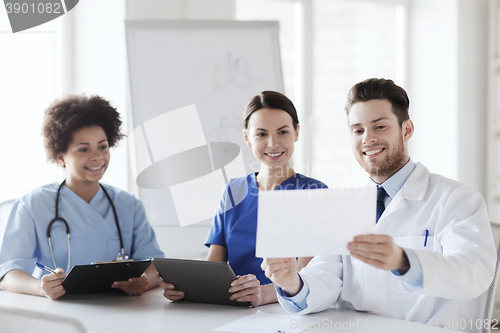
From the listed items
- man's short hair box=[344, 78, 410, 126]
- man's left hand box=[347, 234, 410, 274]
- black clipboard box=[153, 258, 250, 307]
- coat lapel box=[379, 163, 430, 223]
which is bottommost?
black clipboard box=[153, 258, 250, 307]

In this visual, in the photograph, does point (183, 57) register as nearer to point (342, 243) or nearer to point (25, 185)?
point (25, 185)

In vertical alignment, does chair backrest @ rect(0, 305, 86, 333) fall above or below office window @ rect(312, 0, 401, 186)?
below

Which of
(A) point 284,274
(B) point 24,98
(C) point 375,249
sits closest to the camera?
(C) point 375,249

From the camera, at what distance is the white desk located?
1.13 meters

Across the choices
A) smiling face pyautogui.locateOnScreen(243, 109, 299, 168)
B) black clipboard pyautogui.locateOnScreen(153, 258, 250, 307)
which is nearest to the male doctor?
black clipboard pyautogui.locateOnScreen(153, 258, 250, 307)

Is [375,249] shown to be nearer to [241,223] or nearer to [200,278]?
[200,278]

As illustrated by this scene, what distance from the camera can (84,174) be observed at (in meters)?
1.80

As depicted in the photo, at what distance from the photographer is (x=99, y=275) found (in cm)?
140

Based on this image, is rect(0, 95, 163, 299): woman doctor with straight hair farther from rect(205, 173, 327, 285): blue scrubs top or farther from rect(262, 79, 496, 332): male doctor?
rect(262, 79, 496, 332): male doctor

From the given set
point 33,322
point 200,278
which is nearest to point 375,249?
point 200,278

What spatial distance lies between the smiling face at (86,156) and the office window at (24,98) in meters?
0.89

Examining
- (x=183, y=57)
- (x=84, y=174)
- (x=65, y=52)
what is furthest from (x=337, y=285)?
(x=65, y=52)

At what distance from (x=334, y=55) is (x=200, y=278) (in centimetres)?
246

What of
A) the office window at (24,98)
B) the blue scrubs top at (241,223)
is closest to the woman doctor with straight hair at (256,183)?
the blue scrubs top at (241,223)
